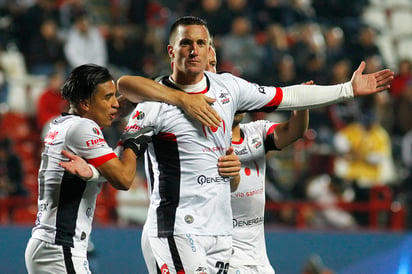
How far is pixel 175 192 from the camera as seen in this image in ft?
15.6

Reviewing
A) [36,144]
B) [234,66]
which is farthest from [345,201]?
[36,144]

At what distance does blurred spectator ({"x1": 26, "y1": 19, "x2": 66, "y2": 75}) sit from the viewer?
40.9 ft

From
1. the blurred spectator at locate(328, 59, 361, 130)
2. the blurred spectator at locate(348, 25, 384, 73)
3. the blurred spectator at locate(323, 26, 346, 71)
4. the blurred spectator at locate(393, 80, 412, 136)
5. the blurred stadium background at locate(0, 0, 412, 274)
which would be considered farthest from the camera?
the blurred spectator at locate(348, 25, 384, 73)

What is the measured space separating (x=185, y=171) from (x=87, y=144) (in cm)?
61

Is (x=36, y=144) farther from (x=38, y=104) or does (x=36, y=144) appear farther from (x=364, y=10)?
(x=364, y=10)

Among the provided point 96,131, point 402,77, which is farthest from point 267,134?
point 402,77

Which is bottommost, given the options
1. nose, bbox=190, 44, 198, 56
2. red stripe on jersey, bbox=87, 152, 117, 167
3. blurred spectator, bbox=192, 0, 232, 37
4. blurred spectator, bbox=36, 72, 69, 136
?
red stripe on jersey, bbox=87, 152, 117, 167

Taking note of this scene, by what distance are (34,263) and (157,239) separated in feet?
2.42

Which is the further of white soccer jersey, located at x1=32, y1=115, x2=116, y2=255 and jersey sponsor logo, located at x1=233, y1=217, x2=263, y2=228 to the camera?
jersey sponsor logo, located at x1=233, y1=217, x2=263, y2=228

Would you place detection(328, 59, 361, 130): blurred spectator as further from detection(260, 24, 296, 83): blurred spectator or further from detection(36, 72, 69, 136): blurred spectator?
detection(36, 72, 69, 136): blurred spectator

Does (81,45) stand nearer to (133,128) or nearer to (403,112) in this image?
(403,112)

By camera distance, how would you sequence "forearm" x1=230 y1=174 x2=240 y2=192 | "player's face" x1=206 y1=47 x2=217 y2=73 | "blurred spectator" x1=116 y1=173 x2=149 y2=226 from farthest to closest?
1. "blurred spectator" x1=116 y1=173 x2=149 y2=226
2. "forearm" x1=230 y1=174 x2=240 y2=192
3. "player's face" x1=206 y1=47 x2=217 y2=73

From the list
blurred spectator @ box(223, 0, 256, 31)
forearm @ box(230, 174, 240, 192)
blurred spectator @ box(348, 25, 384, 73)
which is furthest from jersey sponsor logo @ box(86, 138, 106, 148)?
blurred spectator @ box(348, 25, 384, 73)

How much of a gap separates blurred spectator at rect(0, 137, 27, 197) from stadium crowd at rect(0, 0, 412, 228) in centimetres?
25
